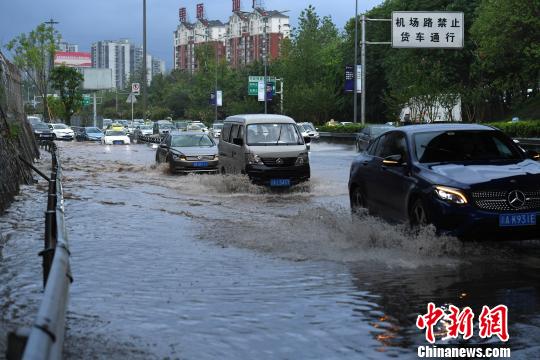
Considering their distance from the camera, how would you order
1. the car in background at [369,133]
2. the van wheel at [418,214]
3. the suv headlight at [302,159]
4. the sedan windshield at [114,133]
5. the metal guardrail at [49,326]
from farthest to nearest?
the sedan windshield at [114,133] < the car in background at [369,133] < the suv headlight at [302,159] < the van wheel at [418,214] < the metal guardrail at [49,326]

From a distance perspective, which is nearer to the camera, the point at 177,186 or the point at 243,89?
the point at 177,186

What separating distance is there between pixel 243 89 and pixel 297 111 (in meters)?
25.2

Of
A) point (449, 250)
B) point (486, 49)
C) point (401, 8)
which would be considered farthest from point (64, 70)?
point (449, 250)

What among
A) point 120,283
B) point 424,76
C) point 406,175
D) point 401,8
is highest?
point 401,8

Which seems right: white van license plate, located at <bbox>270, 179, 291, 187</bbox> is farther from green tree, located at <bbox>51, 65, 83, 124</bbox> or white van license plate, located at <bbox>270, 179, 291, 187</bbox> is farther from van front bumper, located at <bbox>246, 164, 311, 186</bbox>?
green tree, located at <bbox>51, 65, 83, 124</bbox>

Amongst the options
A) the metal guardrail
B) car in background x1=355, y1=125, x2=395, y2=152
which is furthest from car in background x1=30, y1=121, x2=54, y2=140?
the metal guardrail

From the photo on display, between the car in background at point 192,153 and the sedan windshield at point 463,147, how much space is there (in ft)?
46.0

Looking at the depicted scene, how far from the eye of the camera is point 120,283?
8.08 m

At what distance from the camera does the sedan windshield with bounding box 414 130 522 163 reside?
1029cm

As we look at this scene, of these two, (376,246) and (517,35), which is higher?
(517,35)

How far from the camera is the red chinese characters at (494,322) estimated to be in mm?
5816

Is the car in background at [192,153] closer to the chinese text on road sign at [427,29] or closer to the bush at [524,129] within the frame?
the bush at [524,129]

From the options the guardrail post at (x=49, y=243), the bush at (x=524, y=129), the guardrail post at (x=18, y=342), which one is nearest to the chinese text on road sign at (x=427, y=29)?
the bush at (x=524, y=129)

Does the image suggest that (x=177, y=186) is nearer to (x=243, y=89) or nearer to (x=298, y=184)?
(x=298, y=184)
